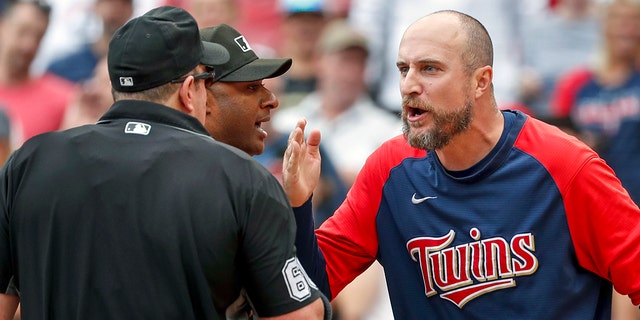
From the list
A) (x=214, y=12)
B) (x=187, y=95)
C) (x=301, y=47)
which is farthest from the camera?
(x=301, y=47)

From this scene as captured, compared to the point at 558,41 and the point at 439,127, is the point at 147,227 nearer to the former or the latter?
the point at 439,127

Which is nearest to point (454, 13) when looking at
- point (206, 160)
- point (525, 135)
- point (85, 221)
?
point (525, 135)

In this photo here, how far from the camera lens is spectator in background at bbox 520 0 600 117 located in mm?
8305

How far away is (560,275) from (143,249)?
1.58 m

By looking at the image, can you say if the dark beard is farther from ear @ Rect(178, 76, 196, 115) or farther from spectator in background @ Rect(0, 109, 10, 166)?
spectator in background @ Rect(0, 109, 10, 166)

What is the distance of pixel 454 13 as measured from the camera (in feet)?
13.5

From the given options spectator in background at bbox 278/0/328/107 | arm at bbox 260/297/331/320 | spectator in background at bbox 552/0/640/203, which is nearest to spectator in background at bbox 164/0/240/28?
spectator in background at bbox 278/0/328/107

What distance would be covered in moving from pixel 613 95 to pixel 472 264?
4108 millimetres

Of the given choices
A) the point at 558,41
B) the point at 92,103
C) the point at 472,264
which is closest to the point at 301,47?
the point at 92,103

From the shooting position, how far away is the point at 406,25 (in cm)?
816

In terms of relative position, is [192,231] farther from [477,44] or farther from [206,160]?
[477,44]

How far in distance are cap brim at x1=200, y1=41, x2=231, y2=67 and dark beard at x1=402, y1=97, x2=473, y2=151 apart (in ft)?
2.46

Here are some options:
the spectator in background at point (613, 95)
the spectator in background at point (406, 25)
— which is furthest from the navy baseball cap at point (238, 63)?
the spectator in background at point (406, 25)

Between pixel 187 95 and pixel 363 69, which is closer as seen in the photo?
pixel 187 95
